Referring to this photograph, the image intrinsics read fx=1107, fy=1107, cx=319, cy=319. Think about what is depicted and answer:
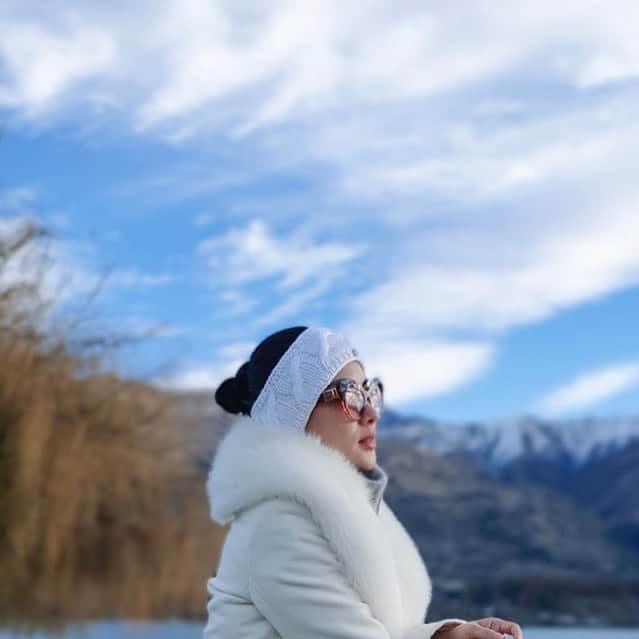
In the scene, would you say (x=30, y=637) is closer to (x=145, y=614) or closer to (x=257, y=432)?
(x=145, y=614)

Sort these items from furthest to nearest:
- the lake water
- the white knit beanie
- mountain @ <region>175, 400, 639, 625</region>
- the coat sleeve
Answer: mountain @ <region>175, 400, 639, 625</region> → the lake water → the white knit beanie → the coat sleeve

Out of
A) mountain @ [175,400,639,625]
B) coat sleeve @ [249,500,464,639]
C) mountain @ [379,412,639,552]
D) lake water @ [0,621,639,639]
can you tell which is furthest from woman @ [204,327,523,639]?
mountain @ [379,412,639,552]

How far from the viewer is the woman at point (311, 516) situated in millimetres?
1616

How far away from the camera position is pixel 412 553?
1910mm

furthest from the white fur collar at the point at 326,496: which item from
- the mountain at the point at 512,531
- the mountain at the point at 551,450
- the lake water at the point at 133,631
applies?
the mountain at the point at 551,450

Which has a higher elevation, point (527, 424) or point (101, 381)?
point (527, 424)

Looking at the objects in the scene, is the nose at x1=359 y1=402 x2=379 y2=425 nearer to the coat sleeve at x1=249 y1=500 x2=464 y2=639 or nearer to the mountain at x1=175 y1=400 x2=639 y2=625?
the coat sleeve at x1=249 y1=500 x2=464 y2=639

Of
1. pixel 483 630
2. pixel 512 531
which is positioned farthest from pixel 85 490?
pixel 512 531

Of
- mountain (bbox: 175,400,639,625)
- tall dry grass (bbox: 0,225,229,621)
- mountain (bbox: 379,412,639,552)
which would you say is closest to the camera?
tall dry grass (bbox: 0,225,229,621)

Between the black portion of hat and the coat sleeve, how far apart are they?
0.96 feet

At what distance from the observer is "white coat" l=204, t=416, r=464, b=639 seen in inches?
63.3

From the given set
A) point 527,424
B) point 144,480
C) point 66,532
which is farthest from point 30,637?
point 527,424

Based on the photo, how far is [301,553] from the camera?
1.62 m

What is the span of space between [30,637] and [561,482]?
45.2m
